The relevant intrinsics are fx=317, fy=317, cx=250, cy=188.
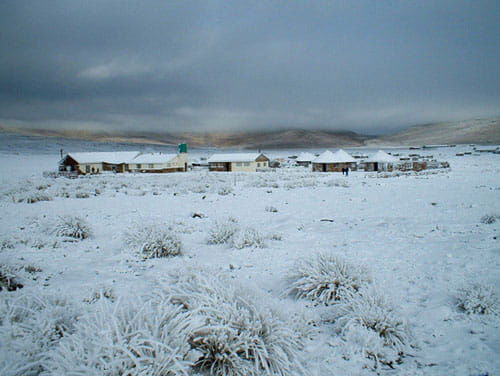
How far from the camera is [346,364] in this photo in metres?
3.15

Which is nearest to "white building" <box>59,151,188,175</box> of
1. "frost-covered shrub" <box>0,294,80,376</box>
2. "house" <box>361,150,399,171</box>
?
"house" <box>361,150,399,171</box>

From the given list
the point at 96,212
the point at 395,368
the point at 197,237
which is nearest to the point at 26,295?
the point at 395,368

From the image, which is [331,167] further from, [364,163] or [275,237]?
[275,237]

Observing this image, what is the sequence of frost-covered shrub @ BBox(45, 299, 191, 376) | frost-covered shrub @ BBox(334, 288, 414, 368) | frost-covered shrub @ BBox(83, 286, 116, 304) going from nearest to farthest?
frost-covered shrub @ BBox(45, 299, 191, 376) → frost-covered shrub @ BBox(334, 288, 414, 368) → frost-covered shrub @ BBox(83, 286, 116, 304)

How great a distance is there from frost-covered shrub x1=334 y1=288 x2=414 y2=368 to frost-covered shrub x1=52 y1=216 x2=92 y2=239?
24.4ft

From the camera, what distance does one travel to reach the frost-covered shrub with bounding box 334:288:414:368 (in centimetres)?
331

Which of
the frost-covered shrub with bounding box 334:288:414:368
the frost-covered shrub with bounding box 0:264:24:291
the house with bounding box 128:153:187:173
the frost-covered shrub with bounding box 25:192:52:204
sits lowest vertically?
the frost-covered shrub with bounding box 334:288:414:368

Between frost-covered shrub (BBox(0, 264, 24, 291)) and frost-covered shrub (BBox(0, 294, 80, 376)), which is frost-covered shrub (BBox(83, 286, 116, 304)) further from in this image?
frost-covered shrub (BBox(0, 264, 24, 291))

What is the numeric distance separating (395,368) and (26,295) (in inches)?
168

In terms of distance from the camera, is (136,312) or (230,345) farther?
(136,312)

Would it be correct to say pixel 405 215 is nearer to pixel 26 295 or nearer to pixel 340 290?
pixel 340 290

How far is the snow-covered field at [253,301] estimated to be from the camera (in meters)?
2.92

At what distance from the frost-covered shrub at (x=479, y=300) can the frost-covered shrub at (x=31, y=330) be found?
15.3ft

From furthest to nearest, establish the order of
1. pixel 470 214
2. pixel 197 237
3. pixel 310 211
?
pixel 310 211 < pixel 470 214 < pixel 197 237
